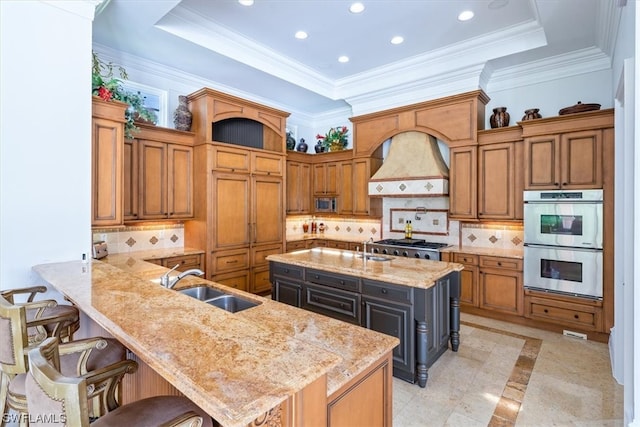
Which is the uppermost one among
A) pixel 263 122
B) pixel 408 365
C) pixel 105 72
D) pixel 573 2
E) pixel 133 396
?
pixel 573 2

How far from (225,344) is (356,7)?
374 cm

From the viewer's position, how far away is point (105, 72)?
4203 millimetres

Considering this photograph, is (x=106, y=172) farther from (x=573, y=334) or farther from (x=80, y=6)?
(x=573, y=334)

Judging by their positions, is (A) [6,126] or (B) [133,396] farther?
(A) [6,126]

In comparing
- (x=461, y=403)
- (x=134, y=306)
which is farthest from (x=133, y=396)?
(x=461, y=403)

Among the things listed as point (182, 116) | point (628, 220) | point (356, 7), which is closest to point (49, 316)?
point (182, 116)

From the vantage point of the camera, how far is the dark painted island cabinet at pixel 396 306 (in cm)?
273

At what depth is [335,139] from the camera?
21.1 feet

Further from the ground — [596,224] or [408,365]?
[596,224]

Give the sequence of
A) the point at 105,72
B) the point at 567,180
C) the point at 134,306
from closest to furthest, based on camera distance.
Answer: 1. the point at 134,306
2. the point at 567,180
3. the point at 105,72

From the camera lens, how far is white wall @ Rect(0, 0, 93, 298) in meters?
2.64

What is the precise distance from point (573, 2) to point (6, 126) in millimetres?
5273

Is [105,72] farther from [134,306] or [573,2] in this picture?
[573,2]

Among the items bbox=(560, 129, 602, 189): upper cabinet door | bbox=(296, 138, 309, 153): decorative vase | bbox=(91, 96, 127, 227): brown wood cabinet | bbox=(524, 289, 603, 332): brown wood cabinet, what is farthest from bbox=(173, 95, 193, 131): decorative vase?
bbox=(524, 289, 603, 332): brown wood cabinet
